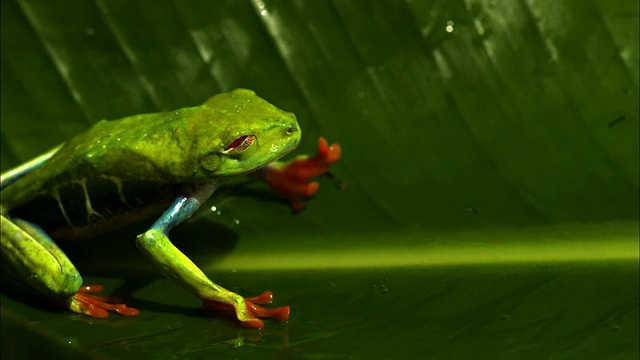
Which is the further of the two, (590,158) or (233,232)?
(233,232)

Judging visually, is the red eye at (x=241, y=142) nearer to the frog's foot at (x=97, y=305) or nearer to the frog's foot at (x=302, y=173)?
the frog's foot at (x=302, y=173)

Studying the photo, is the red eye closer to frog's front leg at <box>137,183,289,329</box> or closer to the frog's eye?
the frog's eye

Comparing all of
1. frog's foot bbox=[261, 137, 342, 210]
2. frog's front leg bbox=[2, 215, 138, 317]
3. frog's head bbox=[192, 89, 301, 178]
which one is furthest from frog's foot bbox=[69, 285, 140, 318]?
frog's foot bbox=[261, 137, 342, 210]

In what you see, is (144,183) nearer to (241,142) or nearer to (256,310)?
(241,142)

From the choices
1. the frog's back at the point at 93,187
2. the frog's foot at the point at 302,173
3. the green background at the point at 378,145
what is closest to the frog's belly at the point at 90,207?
the frog's back at the point at 93,187

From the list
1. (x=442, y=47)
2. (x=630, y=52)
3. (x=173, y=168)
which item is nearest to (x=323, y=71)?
(x=442, y=47)

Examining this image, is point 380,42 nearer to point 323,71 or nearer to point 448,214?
point 323,71

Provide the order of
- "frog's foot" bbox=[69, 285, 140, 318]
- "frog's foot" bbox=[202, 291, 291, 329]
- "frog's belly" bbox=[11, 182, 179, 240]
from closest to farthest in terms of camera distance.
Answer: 1. "frog's foot" bbox=[202, 291, 291, 329]
2. "frog's foot" bbox=[69, 285, 140, 318]
3. "frog's belly" bbox=[11, 182, 179, 240]

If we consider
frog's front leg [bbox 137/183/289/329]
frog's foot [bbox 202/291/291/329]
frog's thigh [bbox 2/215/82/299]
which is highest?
frog's thigh [bbox 2/215/82/299]
